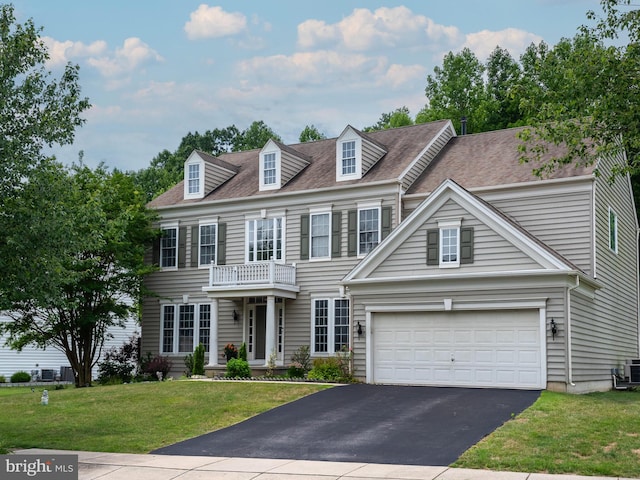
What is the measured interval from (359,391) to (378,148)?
10860 millimetres

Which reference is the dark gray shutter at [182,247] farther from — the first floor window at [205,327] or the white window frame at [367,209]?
the white window frame at [367,209]

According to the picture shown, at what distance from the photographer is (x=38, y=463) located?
40.9 feet

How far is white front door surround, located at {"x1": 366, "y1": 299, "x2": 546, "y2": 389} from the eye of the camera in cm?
2170

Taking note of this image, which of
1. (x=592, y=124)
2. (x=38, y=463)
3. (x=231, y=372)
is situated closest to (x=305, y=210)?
(x=231, y=372)

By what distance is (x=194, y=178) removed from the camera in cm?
3234

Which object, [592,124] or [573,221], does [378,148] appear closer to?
[573,221]

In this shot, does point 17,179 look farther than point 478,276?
No

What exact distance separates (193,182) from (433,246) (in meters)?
12.6

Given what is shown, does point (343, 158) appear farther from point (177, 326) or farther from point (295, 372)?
point (177, 326)

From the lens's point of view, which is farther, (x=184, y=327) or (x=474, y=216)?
(x=184, y=327)

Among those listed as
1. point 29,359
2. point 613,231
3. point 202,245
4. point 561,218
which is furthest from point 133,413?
point 29,359

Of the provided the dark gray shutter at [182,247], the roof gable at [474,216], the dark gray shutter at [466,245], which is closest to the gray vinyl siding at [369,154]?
the roof gable at [474,216]

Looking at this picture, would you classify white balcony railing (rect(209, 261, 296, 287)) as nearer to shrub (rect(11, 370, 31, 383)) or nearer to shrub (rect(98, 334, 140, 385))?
shrub (rect(98, 334, 140, 385))

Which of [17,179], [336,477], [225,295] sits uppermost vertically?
[17,179]
